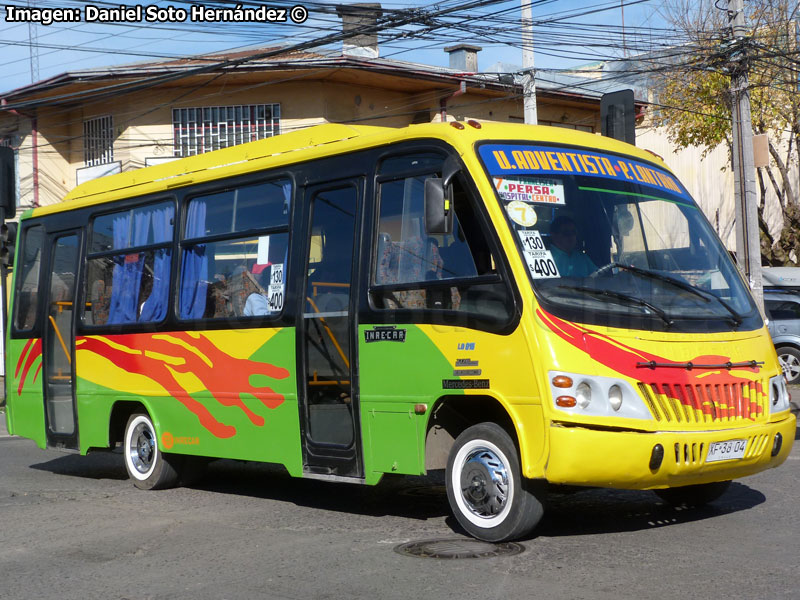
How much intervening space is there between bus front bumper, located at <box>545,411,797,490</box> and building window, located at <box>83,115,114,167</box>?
21.9 meters

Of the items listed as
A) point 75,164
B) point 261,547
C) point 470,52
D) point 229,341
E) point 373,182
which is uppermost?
point 470,52

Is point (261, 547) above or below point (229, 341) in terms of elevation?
below

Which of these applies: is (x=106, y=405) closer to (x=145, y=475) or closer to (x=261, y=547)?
(x=145, y=475)

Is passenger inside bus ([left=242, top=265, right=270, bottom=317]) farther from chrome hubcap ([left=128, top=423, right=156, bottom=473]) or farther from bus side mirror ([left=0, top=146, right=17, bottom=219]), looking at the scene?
bus side mirror ([left=0, top=146, right=17, bottom=219])

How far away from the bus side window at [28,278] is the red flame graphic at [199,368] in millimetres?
1576

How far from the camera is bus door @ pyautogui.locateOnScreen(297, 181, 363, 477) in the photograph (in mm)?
7996

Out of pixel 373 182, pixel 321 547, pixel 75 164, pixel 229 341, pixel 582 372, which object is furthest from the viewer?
pixel 75 164

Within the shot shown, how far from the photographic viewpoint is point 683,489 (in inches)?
317

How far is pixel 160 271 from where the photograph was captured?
1012 cm

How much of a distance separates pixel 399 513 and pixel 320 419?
93 centimetres

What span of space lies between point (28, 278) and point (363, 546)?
265 inches

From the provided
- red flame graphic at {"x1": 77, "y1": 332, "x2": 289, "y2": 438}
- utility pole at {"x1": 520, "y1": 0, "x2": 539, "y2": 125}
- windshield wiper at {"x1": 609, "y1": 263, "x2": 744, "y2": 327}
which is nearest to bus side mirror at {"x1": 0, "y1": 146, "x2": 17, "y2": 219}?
red flame graphic at {"x1": 77, "y1": 332, "x2": 289, "y2": 438}

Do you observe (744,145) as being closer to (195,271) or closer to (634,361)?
(195,271)

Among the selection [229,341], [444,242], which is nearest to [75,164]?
[229,341]
